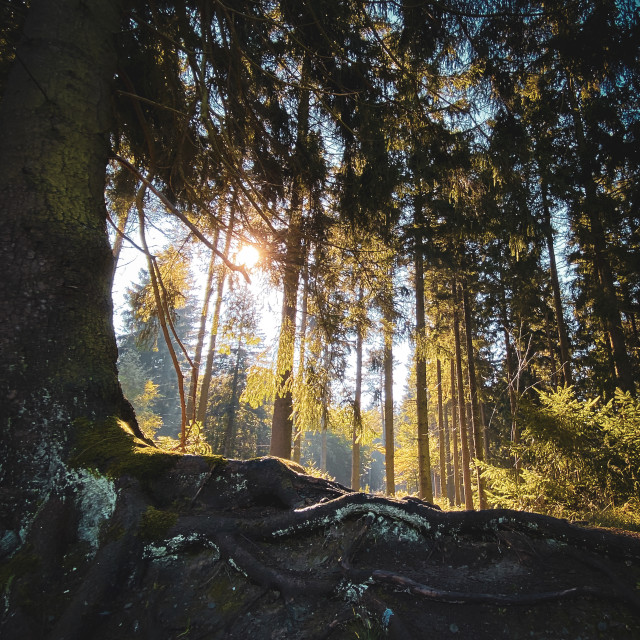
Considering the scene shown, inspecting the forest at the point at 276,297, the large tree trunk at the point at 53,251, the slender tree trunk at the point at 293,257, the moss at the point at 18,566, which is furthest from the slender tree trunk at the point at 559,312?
the moss at the point at 18,566

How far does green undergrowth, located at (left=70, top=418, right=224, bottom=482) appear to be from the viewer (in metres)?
2.16

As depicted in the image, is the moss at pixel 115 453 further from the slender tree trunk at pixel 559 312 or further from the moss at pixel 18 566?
the slender tree trunk at pixel 559 312

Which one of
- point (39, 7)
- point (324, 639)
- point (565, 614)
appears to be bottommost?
point (324, 639)

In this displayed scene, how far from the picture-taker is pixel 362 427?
235 inches

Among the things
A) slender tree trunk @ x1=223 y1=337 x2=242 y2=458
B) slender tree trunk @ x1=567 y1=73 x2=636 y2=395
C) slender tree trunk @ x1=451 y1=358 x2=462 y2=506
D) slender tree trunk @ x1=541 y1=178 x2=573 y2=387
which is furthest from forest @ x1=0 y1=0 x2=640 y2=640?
slender tree trunk @ x1=223 y1=337 x2=242 y2=458

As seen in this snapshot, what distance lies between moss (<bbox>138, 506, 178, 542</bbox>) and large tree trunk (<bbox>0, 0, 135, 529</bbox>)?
63 centimetres

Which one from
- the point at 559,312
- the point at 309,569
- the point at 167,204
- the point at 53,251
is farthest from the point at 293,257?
the point at 559,312

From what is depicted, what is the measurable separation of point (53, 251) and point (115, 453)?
1.52m

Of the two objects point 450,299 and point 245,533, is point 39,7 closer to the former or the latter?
point 245,533

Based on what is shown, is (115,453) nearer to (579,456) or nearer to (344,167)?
(344,167)

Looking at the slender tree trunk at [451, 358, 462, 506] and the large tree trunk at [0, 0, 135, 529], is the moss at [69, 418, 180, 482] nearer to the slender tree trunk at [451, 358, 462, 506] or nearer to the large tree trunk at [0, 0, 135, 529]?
the large tree trunk at [0, 0, 135, 529]

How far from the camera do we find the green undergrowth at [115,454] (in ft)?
7.09

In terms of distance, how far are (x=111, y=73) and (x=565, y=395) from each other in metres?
7.40

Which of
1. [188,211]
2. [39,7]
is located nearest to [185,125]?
[39,7]
